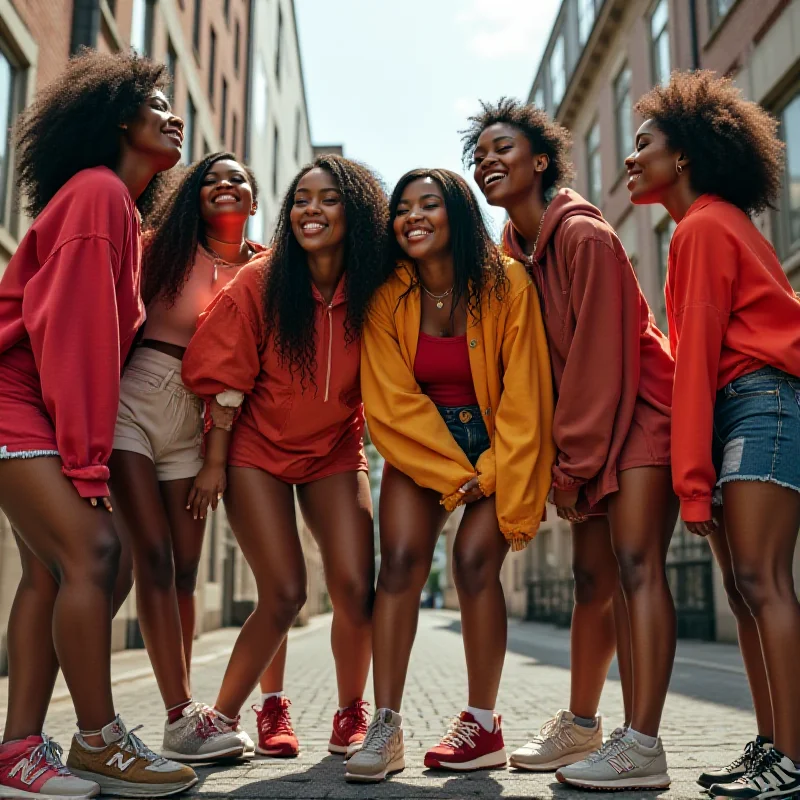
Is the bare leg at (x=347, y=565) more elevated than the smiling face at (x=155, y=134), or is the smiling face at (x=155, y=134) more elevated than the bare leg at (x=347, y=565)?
the smiling face at (x=155, y=134)

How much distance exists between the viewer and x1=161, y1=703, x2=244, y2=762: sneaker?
12.4 feet

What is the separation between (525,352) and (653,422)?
0.56m

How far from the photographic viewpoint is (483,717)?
3.72 m

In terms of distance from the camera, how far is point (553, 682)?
8891 millimetres

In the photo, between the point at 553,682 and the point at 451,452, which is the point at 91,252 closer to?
the point at 451,452

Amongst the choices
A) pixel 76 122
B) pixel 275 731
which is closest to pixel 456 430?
pixel 275 731

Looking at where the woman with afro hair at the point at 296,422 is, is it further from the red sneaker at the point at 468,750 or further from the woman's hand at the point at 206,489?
the red sneaker at the point at 468,750

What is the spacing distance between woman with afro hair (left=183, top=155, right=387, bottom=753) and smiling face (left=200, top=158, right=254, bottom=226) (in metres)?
0.40

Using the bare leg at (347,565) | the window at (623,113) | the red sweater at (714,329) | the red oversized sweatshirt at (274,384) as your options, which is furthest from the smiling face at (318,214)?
the window at (623,113)

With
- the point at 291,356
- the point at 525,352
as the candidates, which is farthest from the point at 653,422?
the point at 291,356

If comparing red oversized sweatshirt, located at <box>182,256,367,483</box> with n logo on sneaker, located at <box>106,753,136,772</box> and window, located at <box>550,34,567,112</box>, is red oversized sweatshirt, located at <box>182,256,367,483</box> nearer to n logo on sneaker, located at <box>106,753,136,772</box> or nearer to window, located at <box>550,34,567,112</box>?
n logo on sneaker, located at <box>106,753,136,772</box>

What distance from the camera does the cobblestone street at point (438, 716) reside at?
3295 mm

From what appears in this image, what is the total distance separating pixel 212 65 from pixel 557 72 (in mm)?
12419

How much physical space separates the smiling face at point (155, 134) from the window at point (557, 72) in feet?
88.4
